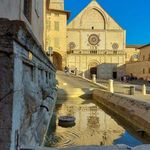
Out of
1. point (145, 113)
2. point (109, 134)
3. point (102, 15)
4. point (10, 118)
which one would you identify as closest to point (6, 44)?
point (10, 118)

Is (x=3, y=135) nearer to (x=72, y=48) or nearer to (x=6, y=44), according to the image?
(x=6, y=44)

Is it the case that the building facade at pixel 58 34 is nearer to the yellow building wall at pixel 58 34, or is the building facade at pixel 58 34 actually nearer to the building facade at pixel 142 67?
the yellow building wall at pixel 58 34

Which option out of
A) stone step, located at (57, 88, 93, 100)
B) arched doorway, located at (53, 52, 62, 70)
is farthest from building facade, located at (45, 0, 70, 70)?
stone step, located at (57, 88, 93, 100)

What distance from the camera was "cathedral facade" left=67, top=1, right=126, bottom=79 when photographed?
2621 inches

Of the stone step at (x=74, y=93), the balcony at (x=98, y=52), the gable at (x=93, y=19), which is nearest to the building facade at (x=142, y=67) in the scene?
the balcony at (x=98, y=52)

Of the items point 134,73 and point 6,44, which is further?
point 134,73

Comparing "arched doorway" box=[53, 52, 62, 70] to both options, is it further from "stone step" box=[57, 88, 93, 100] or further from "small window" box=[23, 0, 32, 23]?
"small window" box=[23, 0, 32, 23]

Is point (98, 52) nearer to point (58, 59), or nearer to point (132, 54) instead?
point (58, 59)

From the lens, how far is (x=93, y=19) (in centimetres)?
6938

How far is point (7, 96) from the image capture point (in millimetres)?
3494

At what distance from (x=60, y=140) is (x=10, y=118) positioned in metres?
5.18

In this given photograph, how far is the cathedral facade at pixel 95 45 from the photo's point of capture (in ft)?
218

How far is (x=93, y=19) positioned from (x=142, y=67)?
17.2 meters

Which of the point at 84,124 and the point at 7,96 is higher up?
the point at 7,96
